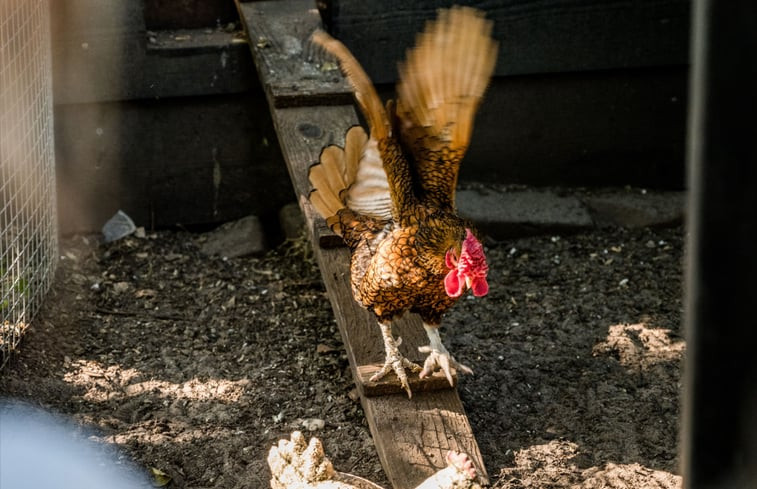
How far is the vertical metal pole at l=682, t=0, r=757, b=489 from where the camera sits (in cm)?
64

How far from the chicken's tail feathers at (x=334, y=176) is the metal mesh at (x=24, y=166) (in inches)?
41.8

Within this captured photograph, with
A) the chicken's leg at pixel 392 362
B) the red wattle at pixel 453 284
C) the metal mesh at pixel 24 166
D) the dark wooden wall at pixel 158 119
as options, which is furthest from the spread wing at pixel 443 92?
the dark wooden wall at pixel 158 119

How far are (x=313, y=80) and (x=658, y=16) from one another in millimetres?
1743

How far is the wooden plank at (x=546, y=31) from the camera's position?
4.45 meters

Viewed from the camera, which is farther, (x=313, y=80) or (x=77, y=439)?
(x=313, y=80)

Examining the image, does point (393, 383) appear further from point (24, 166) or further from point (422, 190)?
point (24, 166)

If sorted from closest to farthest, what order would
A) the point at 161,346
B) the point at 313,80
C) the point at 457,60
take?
the point at 457,60 → the point at 161,346 → the point at 313,80

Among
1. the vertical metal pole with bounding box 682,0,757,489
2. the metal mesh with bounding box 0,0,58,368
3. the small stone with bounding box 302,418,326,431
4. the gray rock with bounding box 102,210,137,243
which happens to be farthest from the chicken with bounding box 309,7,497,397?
the vertical metal pole with bounding box 682,0,757,489

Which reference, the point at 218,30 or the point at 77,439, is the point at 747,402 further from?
the point at 218,30

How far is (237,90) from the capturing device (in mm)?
4461

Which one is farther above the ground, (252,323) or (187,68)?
(187,68)

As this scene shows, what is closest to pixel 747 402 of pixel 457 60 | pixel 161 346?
pixel 457 60

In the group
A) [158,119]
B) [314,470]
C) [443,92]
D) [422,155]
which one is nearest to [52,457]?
[314,470]

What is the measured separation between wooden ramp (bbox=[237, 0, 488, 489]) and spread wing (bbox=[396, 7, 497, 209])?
0.59 meters
